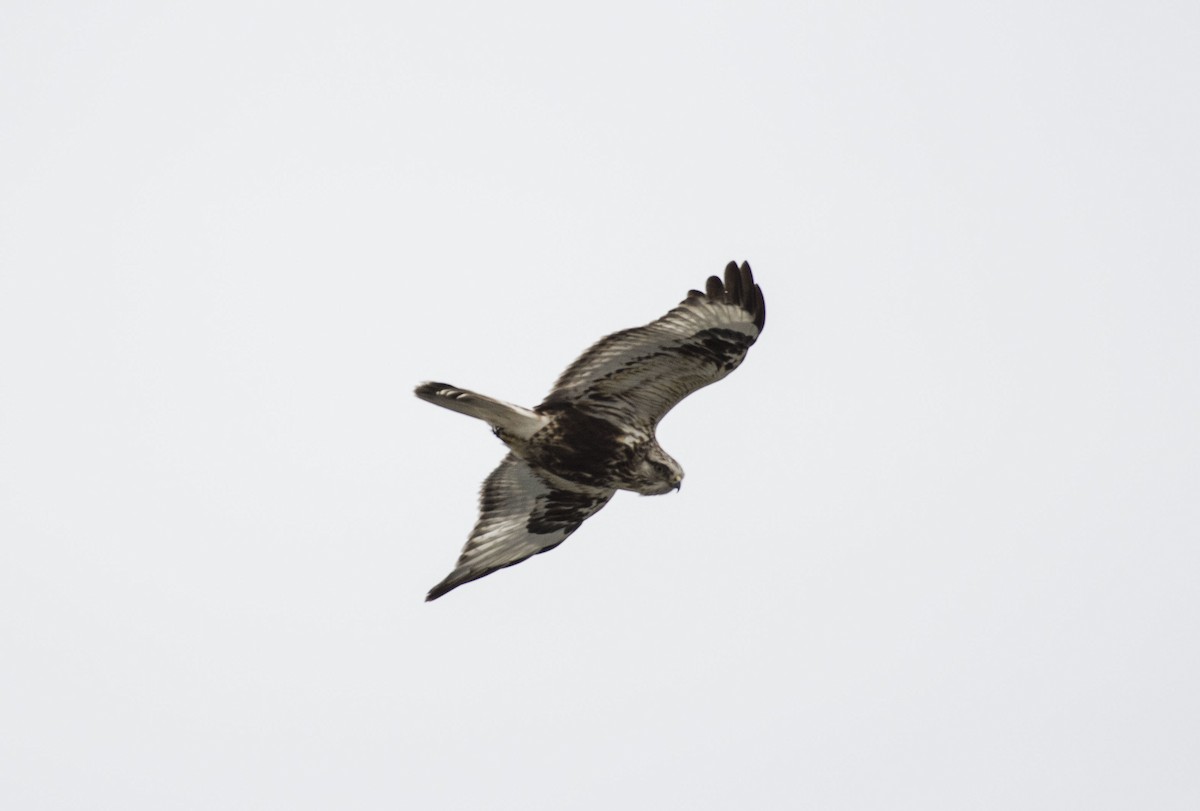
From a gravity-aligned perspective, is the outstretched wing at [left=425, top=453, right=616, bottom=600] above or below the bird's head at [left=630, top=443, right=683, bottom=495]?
above

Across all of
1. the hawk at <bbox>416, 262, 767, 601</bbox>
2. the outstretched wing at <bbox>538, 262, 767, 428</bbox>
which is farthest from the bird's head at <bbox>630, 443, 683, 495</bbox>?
the outstretched wing at <bbox>538, 262, 767, 428</bbox>

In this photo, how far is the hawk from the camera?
43.4 ft

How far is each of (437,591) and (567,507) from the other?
133 centimetres

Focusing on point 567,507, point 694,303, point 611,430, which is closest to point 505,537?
point 567,507

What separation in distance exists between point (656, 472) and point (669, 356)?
974mm

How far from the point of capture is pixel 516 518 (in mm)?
14734

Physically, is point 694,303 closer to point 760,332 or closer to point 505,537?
point 760,332

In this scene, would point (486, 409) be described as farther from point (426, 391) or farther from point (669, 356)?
point (669, 356)

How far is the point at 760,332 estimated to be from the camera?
13.3 m

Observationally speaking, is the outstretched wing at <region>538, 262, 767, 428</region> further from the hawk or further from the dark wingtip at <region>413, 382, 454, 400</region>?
the dark wingtip at <region>413, 382, 454, 400</region>

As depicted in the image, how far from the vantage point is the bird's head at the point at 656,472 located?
44.9 ft

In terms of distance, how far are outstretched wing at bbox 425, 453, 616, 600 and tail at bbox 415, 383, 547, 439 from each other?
85 centimetres

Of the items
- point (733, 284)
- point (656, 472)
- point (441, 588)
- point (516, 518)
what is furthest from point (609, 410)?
point (441, 588)

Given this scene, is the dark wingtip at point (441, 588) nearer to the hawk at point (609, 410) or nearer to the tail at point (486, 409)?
the hawk at point (609, 410)
